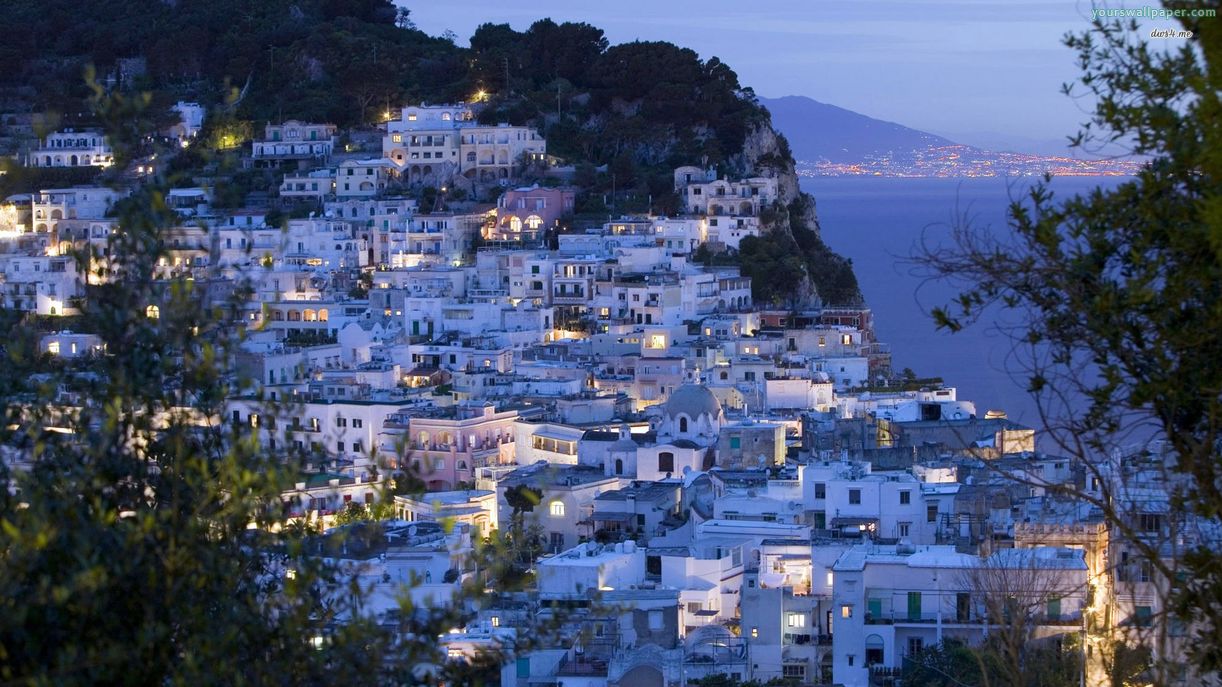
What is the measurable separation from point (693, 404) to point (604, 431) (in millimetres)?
1109

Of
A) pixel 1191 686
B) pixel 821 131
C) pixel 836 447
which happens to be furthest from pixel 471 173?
pixel 821 131

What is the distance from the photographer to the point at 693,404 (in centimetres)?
2211

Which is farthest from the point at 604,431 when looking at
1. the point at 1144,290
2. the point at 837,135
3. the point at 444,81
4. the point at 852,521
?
the point at 837,135

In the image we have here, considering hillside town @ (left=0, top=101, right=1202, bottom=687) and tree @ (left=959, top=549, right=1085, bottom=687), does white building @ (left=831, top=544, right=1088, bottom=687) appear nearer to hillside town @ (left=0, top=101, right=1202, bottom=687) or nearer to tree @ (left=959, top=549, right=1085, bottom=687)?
hillside town @ (left=0, top=101, right=1202, bottom=687)

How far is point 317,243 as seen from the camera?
3562 centimetres

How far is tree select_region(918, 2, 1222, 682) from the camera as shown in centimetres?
457

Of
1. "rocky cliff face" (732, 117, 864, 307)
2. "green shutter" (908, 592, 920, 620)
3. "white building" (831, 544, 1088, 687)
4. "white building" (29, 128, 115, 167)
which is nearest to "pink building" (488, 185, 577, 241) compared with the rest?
"rocky cliff face" (732, 117, 864, 307)

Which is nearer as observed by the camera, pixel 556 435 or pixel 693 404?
pixel 693 404

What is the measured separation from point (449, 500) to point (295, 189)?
829 inches

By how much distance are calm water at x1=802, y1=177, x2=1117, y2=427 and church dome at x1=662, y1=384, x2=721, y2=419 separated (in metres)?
2.64

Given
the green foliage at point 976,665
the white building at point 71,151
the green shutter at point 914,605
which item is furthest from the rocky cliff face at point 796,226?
the green foliage at point 976,665

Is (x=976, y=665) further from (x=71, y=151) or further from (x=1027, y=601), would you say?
(x=71, y=151)

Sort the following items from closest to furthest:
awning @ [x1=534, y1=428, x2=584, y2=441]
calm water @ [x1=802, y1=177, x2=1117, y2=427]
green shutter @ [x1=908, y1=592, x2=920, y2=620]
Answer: calm water @ [x1=802, y1=177, x2=1117, y2=427]
green shutter @ [x1=908, y1=592, x2=920, y2=620]
awning @ [x1=534, y1=428, x2=584, y2=441]

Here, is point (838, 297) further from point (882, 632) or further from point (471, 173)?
point (882, 632)
